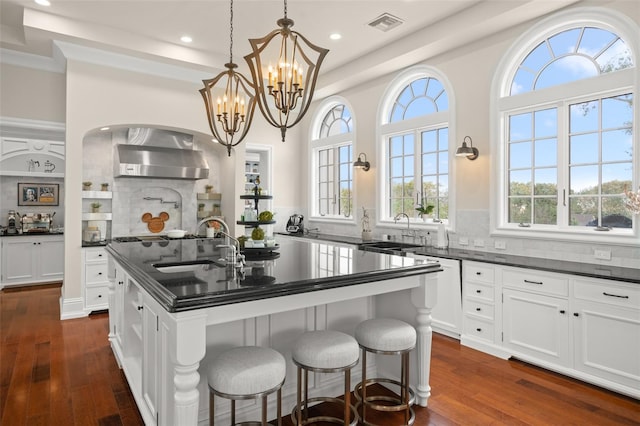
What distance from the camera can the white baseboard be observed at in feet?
15.8

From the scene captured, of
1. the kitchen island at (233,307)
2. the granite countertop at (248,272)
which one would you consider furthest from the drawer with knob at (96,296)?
the granite countertop at (248,272)

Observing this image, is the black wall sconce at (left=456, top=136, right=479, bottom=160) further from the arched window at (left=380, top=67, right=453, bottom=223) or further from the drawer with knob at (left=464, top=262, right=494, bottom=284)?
the drawer with knob at (left=464, top=262, right=494, bottom=284)

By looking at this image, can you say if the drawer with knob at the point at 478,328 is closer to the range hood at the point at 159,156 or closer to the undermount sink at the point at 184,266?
the undermount sink at the point at 184,266

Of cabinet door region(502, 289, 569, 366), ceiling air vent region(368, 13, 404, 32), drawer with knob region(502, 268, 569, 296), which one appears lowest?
cabinet door region(502, 289, 569, 366)

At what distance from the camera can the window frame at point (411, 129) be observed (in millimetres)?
4730

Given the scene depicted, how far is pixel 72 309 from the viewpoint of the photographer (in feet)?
16.0

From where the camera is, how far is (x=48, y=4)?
423 centimetres

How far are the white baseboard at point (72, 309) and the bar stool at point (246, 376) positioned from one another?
12.7ft

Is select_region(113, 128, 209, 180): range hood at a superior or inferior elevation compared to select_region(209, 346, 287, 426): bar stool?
superior

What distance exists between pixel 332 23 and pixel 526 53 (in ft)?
7.21

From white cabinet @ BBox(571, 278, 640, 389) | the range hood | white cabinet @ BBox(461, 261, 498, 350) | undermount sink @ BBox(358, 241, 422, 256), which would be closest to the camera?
white cabinet @ BBox(571, 278, 640, 389)

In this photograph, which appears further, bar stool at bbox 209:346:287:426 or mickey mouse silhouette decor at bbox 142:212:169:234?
mickey mouse silhouette decor at bbox 142:212:169:234

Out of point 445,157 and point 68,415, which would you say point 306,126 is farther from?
point 68,415

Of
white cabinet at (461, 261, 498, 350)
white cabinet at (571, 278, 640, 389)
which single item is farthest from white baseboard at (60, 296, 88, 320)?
white cabinet at (571, 278, 640, 389)
